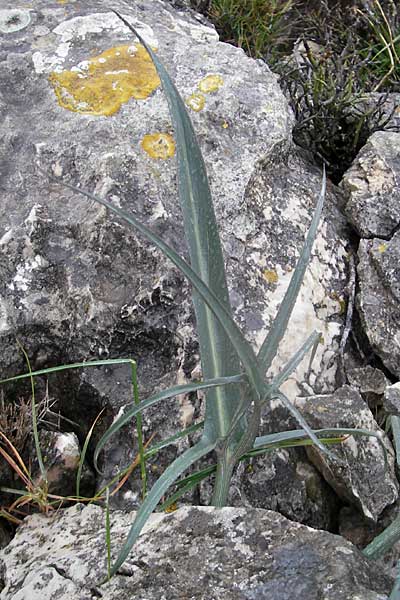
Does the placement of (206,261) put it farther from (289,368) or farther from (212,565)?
(212,565)

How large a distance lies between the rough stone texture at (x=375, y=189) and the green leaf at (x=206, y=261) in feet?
2.55

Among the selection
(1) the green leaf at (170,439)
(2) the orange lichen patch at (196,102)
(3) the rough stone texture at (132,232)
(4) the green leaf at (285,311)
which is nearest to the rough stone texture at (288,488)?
(3) the rough stone texture at (132,232)

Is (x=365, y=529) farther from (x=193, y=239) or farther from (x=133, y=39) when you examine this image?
(x=133, y=39)

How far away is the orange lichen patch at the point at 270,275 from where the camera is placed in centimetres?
174

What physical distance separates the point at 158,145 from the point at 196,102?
186 millimetres

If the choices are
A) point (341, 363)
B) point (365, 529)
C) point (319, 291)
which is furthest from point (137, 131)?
point (365, 529)

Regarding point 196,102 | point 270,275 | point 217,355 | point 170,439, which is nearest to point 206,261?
point 217,355

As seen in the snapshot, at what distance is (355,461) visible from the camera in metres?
1.51

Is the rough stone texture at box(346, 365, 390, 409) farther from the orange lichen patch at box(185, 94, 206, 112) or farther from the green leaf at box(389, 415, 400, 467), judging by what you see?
the orange lichen patch at box(185, 94, 206, 112)

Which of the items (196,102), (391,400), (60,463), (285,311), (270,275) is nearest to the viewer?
(285,311)

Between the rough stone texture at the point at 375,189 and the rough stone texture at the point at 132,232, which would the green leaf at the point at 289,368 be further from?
the rough stone texture at the point at 375,189

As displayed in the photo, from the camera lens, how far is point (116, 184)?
5.55 ft

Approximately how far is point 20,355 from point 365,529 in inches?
31.5

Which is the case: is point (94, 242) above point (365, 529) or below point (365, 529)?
above
